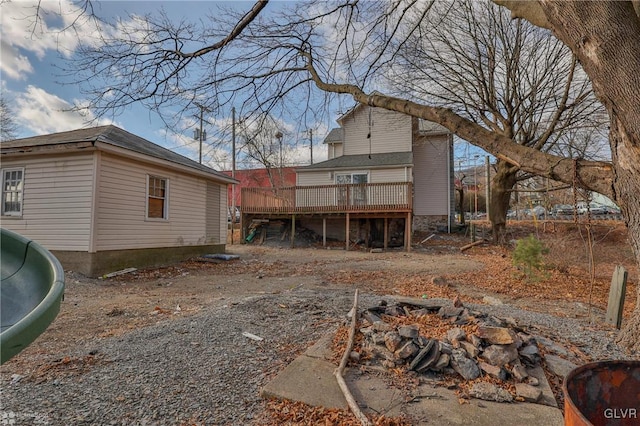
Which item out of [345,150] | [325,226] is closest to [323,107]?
[325,226]

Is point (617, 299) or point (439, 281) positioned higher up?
point (617, 299)

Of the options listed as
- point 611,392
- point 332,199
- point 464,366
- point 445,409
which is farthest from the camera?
point 332,199

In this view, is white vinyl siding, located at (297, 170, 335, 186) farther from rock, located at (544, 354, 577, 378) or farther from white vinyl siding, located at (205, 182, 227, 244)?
rock, located at (544, 354, 577, 378)

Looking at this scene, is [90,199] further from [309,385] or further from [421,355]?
[421,355]

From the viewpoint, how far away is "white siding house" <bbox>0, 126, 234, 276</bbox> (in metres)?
7.60

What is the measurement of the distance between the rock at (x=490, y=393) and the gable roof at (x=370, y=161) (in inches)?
514

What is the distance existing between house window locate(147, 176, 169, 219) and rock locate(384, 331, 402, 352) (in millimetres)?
8396

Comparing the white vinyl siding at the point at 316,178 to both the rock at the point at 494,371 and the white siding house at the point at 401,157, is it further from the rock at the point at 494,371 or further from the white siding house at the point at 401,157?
the rock at the point at 494,371

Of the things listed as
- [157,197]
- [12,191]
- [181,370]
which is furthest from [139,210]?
[181,370]

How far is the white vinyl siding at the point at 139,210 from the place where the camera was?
7867 millimetres

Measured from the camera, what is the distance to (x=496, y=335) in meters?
2.62

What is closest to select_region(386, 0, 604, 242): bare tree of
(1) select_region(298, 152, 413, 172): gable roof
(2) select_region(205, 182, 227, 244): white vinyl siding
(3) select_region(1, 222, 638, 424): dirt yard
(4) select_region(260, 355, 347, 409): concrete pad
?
(1) select_region(298, 152, 413, 172): gable roof

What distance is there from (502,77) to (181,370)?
14.3 meters

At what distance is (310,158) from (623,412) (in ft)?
101
